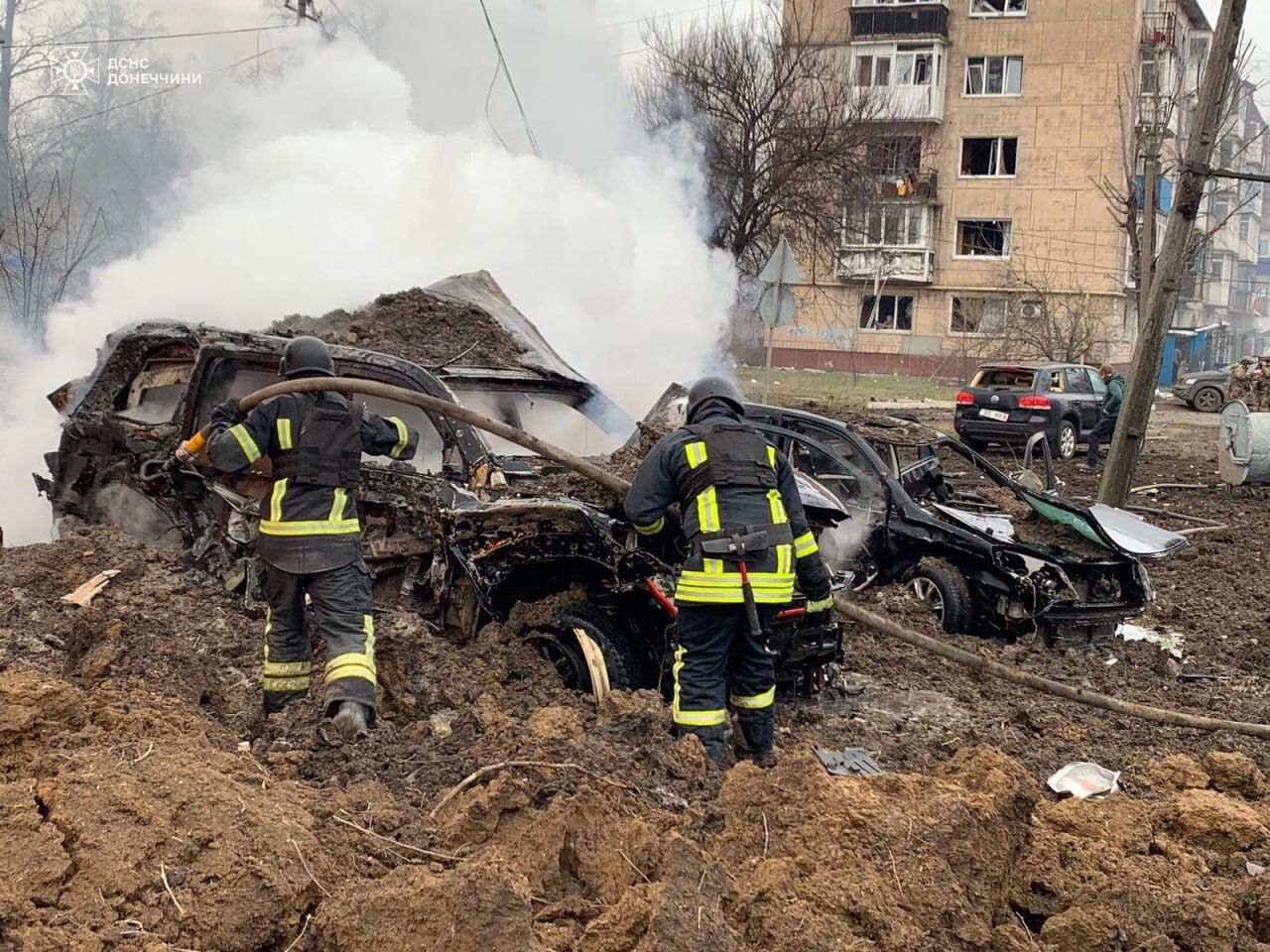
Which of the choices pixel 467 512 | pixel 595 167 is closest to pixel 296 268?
pixel 467 512

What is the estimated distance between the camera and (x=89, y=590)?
20.5ft

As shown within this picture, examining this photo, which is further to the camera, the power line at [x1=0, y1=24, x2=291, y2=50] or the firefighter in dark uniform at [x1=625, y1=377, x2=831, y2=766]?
the power line at [x1=0, y1=24, x2=291, y2=50]

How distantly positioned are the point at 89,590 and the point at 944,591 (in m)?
5.32

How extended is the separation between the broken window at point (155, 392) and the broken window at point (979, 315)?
31651 millimetres

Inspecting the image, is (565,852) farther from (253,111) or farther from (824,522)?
(253,111)

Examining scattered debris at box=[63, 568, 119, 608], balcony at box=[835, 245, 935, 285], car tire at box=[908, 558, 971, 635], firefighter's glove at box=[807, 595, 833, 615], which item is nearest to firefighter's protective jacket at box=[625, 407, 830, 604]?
firefighter's glove at box=[807, 595, 833, 615]

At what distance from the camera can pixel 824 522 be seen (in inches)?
276

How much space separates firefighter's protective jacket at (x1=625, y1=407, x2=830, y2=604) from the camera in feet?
15.8

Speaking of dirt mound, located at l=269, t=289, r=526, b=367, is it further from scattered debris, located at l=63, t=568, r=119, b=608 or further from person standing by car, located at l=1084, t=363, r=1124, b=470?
person standing by car, located at l=1084, t=363, r=1124, b=470

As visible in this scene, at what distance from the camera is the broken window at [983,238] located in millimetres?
37938

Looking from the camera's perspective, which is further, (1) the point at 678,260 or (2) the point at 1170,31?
(2) the point at 1170,31

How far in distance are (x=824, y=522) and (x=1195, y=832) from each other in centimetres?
334

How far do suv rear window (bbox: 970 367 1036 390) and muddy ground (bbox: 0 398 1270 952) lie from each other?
45.4 feet

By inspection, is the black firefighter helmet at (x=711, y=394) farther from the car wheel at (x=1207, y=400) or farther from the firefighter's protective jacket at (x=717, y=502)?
the car wheel at (x=1207, y=400)
